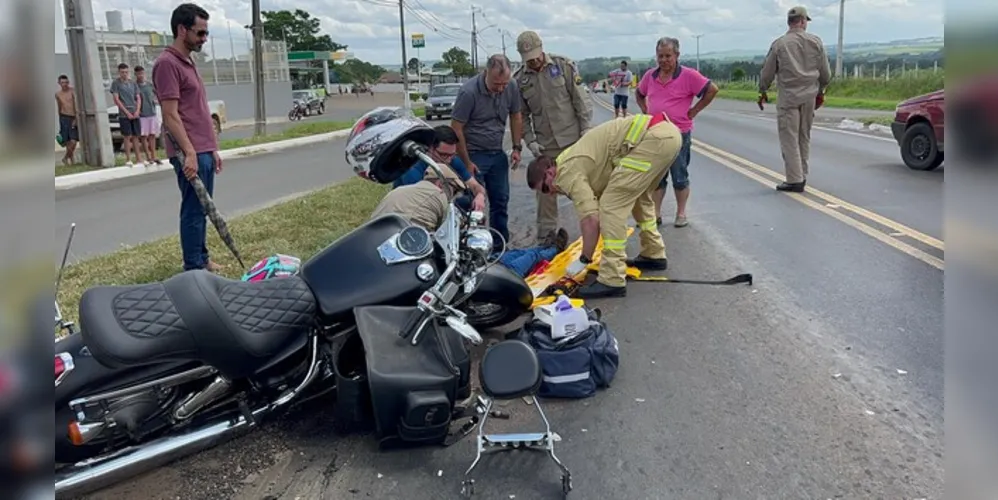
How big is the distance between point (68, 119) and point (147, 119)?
57.0 inches

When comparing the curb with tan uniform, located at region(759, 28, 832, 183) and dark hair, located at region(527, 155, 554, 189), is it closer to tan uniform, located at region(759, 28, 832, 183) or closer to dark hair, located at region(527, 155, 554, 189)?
dark hair, located at region(527, 155, 554, 189)

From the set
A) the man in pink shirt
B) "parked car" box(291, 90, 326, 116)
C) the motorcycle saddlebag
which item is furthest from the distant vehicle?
the motorcycle saddlebag

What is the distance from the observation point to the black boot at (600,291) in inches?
225

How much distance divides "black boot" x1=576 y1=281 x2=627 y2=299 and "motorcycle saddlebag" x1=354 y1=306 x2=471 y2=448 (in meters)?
2.31

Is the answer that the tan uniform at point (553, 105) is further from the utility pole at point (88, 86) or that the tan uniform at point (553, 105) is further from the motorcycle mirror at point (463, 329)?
the utility pole at point (88, 86)

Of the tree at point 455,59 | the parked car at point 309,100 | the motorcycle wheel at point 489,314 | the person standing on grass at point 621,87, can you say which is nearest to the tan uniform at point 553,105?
the motorcycle wheel at point 489,314

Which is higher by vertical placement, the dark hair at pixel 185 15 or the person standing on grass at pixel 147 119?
the dark hair at pixel 185 15

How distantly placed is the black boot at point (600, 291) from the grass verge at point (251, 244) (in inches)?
106

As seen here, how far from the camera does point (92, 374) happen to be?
2.95 m

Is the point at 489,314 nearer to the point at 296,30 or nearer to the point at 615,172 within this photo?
the point at 615,172

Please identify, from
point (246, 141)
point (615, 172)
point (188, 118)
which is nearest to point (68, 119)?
point (246, 141)

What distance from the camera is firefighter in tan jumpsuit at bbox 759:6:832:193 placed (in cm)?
964

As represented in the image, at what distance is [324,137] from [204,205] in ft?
61.8

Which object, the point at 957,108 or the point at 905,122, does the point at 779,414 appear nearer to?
the point at 957,108
